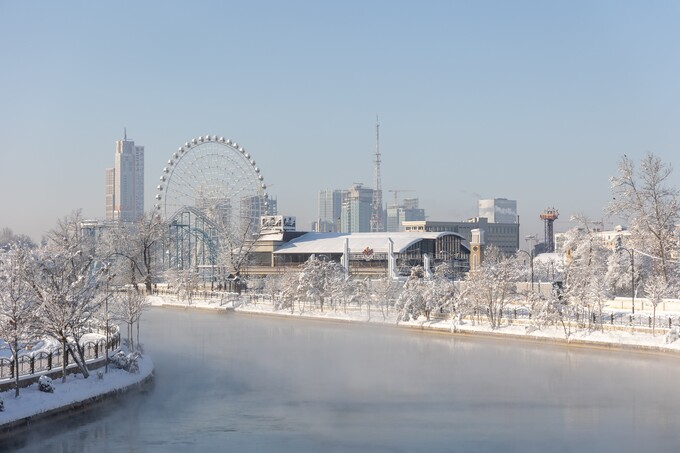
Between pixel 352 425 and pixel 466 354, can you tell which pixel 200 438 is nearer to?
pixel 352 425

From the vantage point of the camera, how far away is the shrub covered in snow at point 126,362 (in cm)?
3206

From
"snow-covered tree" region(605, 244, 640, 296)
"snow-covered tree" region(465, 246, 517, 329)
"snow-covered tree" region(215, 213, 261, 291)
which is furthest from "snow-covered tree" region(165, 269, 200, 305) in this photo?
"snow-covered tree" region(605, 244, 640, 296)

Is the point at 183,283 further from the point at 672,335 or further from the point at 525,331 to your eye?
the point at 672,335

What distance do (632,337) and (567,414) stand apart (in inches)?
672

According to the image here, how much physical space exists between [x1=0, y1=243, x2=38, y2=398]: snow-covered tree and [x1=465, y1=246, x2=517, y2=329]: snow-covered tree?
2909 centimetres

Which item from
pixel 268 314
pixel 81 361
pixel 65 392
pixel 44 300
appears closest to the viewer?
pixel 65 392

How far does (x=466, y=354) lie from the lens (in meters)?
41.1

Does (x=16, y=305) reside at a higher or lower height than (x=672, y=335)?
higher

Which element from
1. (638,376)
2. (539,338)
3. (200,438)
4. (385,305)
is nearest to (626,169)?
(539,338)

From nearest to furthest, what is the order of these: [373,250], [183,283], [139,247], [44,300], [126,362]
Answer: [44,300]
[126,362]
[183,283]
[373,250]
[139,247]

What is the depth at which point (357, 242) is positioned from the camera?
9594 cm

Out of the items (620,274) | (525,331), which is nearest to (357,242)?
(620,274)

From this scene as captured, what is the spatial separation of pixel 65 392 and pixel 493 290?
97.9ft

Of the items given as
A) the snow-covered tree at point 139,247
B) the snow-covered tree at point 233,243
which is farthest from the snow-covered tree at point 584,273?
the snow-covered tree at point 139,247
